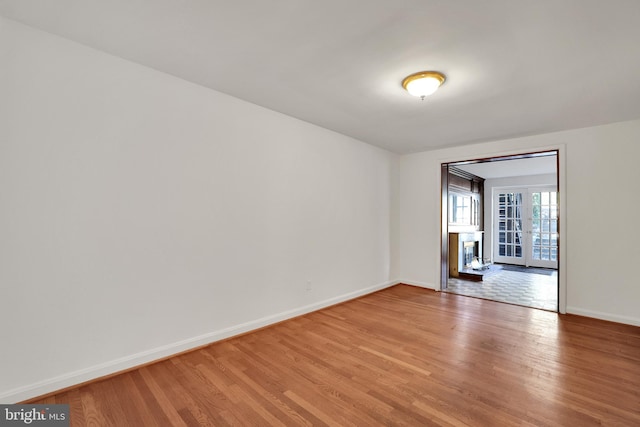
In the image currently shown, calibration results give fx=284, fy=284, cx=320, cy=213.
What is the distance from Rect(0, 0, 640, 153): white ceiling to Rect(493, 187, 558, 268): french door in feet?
16.7

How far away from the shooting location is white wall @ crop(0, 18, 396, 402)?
193 cm

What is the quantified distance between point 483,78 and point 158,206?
3.10m

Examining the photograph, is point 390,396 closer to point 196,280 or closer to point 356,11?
point 196,280

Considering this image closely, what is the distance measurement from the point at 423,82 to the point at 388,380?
2481mm

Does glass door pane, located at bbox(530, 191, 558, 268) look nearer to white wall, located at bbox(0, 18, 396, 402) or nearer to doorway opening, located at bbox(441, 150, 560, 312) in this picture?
doorway opening, located at bbox(441, 150, 560, 312)

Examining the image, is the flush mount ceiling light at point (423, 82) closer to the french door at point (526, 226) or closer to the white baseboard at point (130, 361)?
the white baseboard at point (130, 361)

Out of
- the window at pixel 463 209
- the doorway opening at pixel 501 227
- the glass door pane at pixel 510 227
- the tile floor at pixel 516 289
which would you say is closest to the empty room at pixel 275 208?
the tile floor at pixel 516 289

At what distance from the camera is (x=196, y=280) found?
2.72 metres

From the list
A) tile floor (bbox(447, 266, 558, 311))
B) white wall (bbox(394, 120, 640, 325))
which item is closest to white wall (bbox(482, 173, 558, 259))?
tile floor (bbox(447, 266, 558, 311))

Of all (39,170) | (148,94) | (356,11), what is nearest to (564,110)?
(356,11)

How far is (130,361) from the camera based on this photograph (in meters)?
2.32

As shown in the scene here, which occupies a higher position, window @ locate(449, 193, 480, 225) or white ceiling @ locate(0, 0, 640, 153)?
white ceiling @ locate(0, 0, 640, 153)

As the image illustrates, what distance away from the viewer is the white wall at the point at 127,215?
1.93m

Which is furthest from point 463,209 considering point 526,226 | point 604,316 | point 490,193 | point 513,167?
point 604,316
